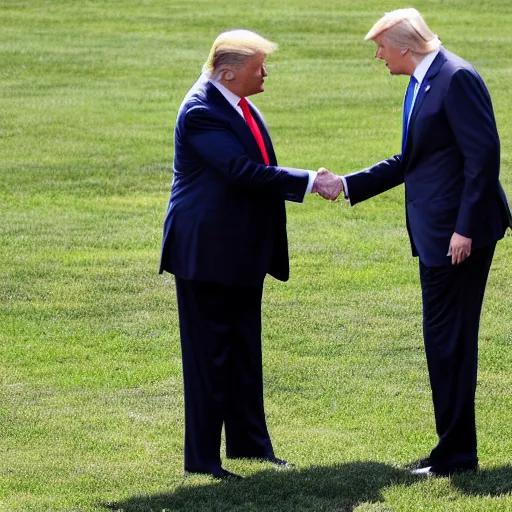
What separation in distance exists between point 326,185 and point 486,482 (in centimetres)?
160

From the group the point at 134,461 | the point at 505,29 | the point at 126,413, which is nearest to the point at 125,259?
the point at 126,413

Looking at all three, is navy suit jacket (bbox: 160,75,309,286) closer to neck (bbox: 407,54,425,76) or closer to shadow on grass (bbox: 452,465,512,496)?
neck (bbox: 407,54,425,76)

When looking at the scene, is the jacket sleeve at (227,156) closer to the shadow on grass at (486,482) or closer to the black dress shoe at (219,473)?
the black dress shoe at (219,473)

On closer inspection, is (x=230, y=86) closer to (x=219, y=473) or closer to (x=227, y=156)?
(x=227, y=156)

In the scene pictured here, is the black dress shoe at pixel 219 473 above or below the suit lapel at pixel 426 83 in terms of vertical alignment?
below

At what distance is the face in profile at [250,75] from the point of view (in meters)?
5.78

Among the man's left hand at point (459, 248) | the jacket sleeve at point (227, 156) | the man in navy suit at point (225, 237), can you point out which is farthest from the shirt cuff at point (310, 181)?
the man's left hand at point (459, 248)

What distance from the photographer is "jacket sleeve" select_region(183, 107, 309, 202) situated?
18.7 feet

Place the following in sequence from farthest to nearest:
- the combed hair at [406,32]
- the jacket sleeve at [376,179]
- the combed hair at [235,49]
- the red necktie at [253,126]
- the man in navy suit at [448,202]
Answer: the jacket sleeve at [376,179] < the red necktie at [253,126] < the combed hair at [235,49] < the combed hair at [406,32] < the man in navy suit at [448,202]

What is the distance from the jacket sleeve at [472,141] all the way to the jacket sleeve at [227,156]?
33.3 inches

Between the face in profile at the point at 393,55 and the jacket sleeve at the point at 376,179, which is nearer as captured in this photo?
the face in profile at the point at 393,55

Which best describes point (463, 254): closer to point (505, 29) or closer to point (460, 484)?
point (460, 484)

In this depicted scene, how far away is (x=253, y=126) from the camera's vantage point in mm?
6020

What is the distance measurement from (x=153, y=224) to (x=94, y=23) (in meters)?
14.2
